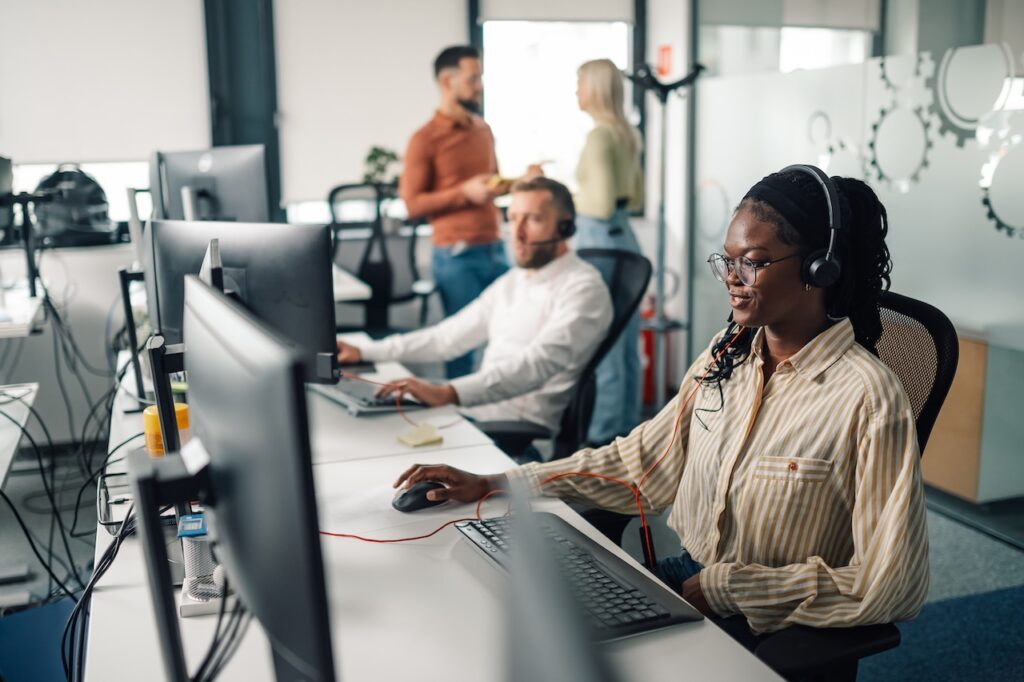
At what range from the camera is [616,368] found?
12.3ft

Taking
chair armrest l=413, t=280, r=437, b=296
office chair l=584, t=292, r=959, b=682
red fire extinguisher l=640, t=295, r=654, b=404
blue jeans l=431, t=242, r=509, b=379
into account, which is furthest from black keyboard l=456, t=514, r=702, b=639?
red fire extinguisher l=640, t=295, r=654, b=404

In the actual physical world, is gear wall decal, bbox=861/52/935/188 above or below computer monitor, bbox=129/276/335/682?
above

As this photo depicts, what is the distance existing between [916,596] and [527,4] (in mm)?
4191

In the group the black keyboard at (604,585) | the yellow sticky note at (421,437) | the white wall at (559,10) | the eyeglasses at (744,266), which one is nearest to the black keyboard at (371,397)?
the yellow sticky note at (421,437)

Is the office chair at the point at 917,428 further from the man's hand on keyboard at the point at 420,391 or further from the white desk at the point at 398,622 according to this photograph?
the man's hand on keyboard at the point at 420,391

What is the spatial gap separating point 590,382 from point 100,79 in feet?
9.83

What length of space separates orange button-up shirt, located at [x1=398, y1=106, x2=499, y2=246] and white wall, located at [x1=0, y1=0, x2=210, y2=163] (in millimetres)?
1239

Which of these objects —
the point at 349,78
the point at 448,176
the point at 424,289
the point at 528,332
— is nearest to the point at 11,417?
the point at 528,332

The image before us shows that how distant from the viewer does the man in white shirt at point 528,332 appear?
92.0 inches

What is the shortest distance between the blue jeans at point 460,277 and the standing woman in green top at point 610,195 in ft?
1.39

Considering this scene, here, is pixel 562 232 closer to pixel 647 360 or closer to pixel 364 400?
pixel 364 400

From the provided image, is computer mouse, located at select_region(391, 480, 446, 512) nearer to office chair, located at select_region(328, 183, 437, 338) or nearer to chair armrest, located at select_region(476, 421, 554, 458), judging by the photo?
chair armrest, located at select_region(476, 421, 554, 458)

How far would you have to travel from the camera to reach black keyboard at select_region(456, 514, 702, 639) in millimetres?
1132

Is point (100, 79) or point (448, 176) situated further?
point (100, 79)
